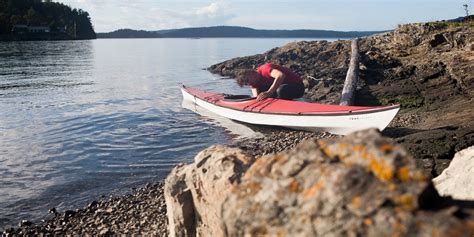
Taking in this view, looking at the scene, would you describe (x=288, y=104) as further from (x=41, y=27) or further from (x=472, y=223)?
(x=41, y=27)

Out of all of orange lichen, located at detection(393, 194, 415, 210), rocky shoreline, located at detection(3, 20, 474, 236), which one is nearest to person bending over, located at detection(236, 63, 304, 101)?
rocky shoreline, located at detection(3, 20, 474, 236)

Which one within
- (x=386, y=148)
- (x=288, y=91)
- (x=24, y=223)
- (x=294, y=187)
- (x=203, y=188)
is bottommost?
(x=24, y=223)

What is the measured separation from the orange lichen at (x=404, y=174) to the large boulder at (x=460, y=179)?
2.19 m

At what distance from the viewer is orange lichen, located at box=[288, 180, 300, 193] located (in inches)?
110

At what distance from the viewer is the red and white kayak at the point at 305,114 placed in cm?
1252

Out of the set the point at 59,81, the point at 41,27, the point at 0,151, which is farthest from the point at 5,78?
the point at 41,27

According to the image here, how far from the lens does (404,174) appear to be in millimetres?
2531

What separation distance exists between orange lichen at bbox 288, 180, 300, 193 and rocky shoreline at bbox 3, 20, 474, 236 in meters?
0.83

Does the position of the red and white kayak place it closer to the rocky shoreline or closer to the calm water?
the rocky shoreline

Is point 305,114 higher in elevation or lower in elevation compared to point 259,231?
lower

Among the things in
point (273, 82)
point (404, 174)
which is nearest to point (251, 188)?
point (404, 174)

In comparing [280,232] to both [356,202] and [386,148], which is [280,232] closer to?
[356,202]

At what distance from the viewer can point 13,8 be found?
124188mm

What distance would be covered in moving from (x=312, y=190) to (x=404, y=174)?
61cm
